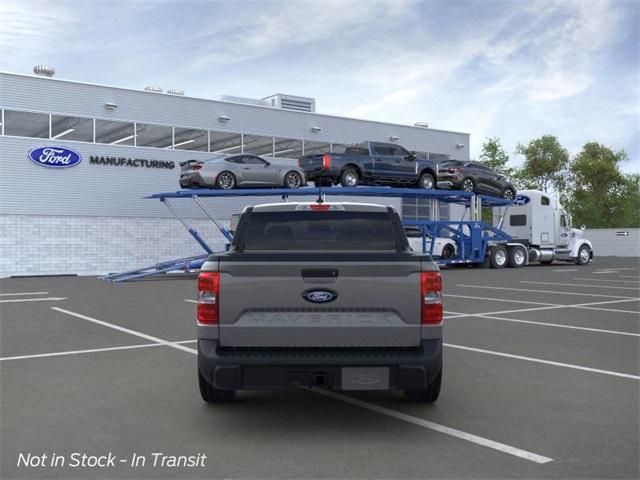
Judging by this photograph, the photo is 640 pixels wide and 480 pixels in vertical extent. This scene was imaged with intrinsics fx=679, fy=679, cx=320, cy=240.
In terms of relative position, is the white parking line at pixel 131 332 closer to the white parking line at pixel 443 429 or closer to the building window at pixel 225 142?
the white parking line at pixel 443 429

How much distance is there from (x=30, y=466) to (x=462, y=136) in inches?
1560

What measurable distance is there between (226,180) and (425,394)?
20025 mm

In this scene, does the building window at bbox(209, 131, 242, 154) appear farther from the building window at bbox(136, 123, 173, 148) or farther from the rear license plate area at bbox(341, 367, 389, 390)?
the rear license plate area at bbox(341, 367, 389, 390)

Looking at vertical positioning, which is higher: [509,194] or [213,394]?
[509,194]

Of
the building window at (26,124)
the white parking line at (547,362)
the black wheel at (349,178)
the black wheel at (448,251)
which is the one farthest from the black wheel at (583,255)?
the white parking line at (547,362)

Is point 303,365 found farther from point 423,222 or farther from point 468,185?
point 468,185

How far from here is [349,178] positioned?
82.8ft

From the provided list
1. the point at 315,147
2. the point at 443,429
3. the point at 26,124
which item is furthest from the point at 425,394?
the point at 315,147

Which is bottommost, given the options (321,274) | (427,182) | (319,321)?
(319,321)

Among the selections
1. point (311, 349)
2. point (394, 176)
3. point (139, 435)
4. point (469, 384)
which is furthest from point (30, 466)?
point (394, 176)

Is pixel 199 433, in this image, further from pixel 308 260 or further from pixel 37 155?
pixel 37 155

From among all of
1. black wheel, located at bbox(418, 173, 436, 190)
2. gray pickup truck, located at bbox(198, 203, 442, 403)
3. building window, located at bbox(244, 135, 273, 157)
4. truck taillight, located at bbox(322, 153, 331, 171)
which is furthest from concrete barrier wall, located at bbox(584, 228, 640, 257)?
gray pickup truck, located at bbox(198, 203, 442, 403)

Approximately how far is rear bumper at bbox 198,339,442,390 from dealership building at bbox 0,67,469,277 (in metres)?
24.4

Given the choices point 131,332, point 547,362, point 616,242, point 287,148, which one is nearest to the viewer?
point 547,362
